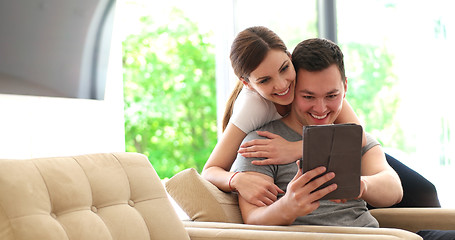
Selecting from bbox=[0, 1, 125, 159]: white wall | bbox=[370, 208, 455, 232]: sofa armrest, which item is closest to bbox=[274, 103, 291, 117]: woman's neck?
bbox=[370, 208, 455, 232]: sofa armrest

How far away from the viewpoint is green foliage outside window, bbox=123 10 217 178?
9.41m

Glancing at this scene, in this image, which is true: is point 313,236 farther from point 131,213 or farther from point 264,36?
point 264,36

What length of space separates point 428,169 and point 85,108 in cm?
278

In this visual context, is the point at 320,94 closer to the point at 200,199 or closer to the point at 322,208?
the point at 322,208

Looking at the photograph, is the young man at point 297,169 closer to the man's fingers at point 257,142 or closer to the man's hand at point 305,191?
the man's fingers at point 257,142

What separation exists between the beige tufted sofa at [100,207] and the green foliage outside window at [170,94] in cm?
776

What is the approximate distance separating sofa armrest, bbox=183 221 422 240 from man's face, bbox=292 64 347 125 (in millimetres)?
470

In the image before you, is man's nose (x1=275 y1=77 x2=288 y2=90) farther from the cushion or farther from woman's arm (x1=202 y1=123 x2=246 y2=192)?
the cushion

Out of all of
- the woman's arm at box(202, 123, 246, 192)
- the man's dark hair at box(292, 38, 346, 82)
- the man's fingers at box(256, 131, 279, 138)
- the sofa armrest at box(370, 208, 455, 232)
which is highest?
the man's dark hair at box(292, 38, 346, 82)

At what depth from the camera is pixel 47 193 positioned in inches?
54.4

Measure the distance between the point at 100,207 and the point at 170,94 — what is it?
26.8 ft

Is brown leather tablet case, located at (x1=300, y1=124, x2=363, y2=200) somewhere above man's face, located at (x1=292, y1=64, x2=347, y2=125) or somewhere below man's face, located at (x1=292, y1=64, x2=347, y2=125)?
below

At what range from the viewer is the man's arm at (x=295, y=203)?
155cm

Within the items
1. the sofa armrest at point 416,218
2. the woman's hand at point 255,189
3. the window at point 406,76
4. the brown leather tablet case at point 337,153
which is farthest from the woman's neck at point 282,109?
the window at point 406,76
